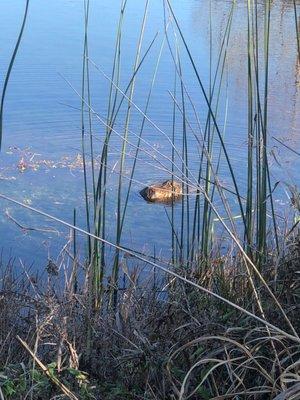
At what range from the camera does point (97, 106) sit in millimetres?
5035

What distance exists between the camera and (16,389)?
159cm

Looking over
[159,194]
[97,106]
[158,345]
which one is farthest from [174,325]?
[97,106]

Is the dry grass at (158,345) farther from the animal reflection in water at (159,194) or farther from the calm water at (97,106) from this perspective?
the animal reflection in water at (159,194)

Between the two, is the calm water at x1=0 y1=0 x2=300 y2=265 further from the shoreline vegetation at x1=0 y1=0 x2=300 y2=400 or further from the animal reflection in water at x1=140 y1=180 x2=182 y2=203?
the shoreline vegetation at x1=0 y1=0 x2=300 y2=400

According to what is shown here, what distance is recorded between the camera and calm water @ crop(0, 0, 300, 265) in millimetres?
3740

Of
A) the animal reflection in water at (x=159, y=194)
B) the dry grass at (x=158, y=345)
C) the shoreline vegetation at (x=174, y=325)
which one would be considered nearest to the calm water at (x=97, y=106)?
the animal reflection in water at (x=159, y=194)

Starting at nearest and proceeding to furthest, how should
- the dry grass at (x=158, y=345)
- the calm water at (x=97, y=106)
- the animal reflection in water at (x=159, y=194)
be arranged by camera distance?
the dry grass at (x=158, y=345)
the calm water at (x=97, y=106)
the animal reflection in water at (x=159, y=194)

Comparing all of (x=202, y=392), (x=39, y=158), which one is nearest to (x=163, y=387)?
(x=202, y=392)

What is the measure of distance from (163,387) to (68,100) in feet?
12.6

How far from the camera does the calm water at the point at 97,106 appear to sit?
3740 mm

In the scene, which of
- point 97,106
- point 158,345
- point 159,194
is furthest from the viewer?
point 97,106

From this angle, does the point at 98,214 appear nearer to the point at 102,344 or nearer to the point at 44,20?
the point at 102,344

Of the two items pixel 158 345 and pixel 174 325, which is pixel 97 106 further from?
pixel 158 345

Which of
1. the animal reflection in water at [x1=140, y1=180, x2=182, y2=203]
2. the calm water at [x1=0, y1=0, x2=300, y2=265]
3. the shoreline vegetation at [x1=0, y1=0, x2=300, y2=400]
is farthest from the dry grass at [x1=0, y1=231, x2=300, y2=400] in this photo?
the animal reflection in water at [x1=140, y1=180, x2=182, y2=203]
